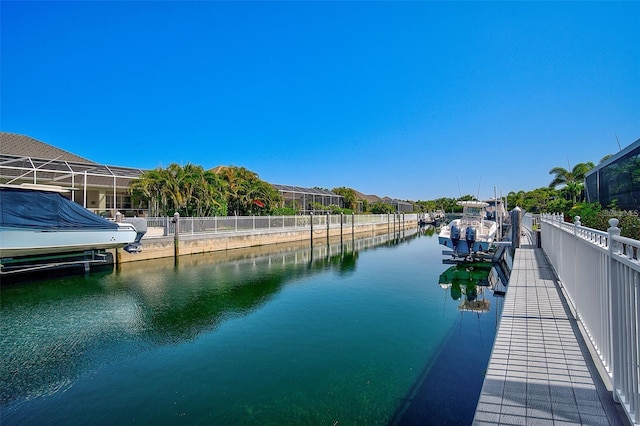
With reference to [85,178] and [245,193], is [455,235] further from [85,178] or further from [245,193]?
[85,178]

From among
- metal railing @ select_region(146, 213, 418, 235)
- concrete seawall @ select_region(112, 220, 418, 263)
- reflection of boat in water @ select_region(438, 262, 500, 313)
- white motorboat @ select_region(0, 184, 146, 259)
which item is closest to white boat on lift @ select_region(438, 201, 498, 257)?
reflection of boat in water @ select_region(438, 262, 500, 313)

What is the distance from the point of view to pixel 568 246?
6.06m

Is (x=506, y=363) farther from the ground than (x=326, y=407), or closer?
farther from the ground

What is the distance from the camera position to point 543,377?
3.54 metres

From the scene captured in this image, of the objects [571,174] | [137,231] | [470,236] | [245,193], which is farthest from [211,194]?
[571,174]

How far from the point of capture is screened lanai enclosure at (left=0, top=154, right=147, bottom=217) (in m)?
19.4

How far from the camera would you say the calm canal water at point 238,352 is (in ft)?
15.2

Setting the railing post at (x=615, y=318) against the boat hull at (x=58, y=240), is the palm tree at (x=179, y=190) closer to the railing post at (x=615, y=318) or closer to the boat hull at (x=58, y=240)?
the boat hull at (x=58, y=240)

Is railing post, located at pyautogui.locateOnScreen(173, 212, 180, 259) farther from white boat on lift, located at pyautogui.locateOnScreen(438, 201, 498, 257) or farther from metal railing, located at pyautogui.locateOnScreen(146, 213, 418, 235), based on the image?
white boat on lift, located at pyautogui.locateOnScreen(438, 201, 498, 257)

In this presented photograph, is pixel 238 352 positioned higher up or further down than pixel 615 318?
further down

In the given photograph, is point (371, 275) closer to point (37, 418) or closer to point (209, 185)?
point (37, 418)

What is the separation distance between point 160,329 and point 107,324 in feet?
4.50

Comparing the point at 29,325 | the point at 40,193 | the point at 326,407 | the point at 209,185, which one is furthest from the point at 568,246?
the point at 209,185

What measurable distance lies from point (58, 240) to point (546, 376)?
46.5 ft
